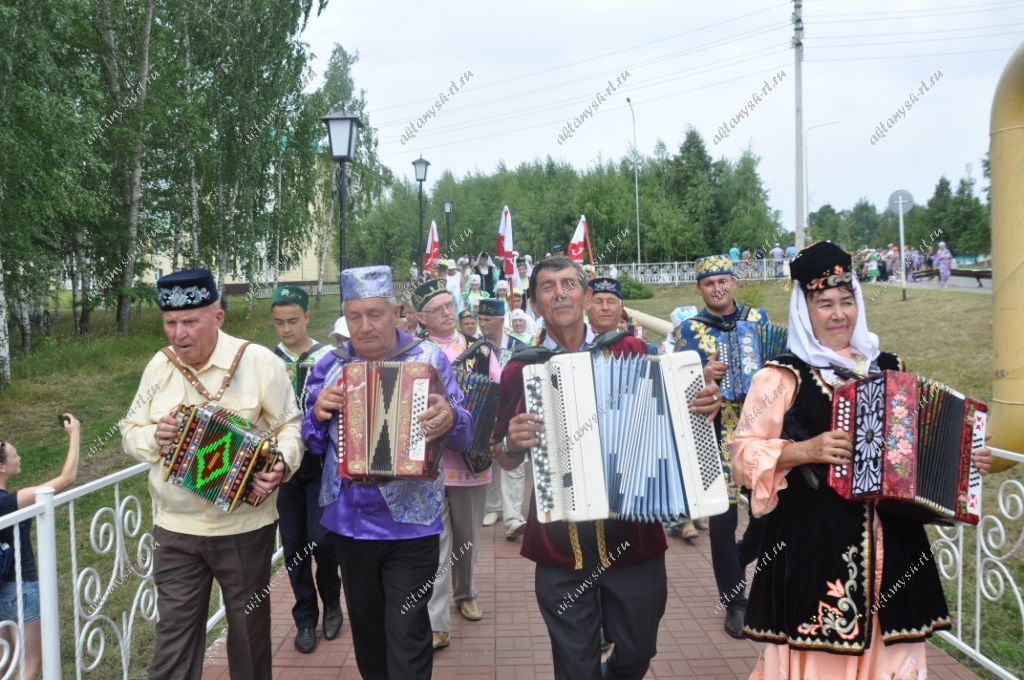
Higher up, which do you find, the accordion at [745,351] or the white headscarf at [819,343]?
the white headscarf at [819,343]

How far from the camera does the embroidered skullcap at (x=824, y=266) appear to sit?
9.50 feet

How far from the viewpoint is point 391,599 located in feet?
11.2

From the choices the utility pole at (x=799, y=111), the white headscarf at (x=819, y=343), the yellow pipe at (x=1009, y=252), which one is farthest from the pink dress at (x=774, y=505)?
the utility pole at (x=799, y=111)

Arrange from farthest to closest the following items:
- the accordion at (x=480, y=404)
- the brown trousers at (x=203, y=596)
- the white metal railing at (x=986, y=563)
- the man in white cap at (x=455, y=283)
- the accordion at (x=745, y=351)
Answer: the man in white cap at (x=455, y=283) → the accordion at (x=745, y=351) → the accordion at (x=480, y=404) → the white metal railing at (x=986, y=563) → the brown trousers at (x=203, y=596)

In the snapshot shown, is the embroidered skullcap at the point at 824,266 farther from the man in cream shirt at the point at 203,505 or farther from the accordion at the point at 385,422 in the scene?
the man in cream shirt at the point at 203,505

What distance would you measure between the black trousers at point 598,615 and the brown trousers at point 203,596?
1405 mm

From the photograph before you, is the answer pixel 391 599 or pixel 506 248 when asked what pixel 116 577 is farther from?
pixel 506 248

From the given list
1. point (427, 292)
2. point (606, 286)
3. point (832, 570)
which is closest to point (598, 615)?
point (832, 570)

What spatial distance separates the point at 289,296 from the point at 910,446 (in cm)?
385

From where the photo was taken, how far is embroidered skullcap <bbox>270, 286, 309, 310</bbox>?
4953 mm

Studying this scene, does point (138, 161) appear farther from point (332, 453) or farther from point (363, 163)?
point (332, 453)

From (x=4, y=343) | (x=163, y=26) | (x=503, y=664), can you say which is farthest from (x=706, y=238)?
(x=503, y=664)

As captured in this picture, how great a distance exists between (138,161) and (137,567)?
18728 millimetres

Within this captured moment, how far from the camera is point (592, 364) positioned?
2881 mm
